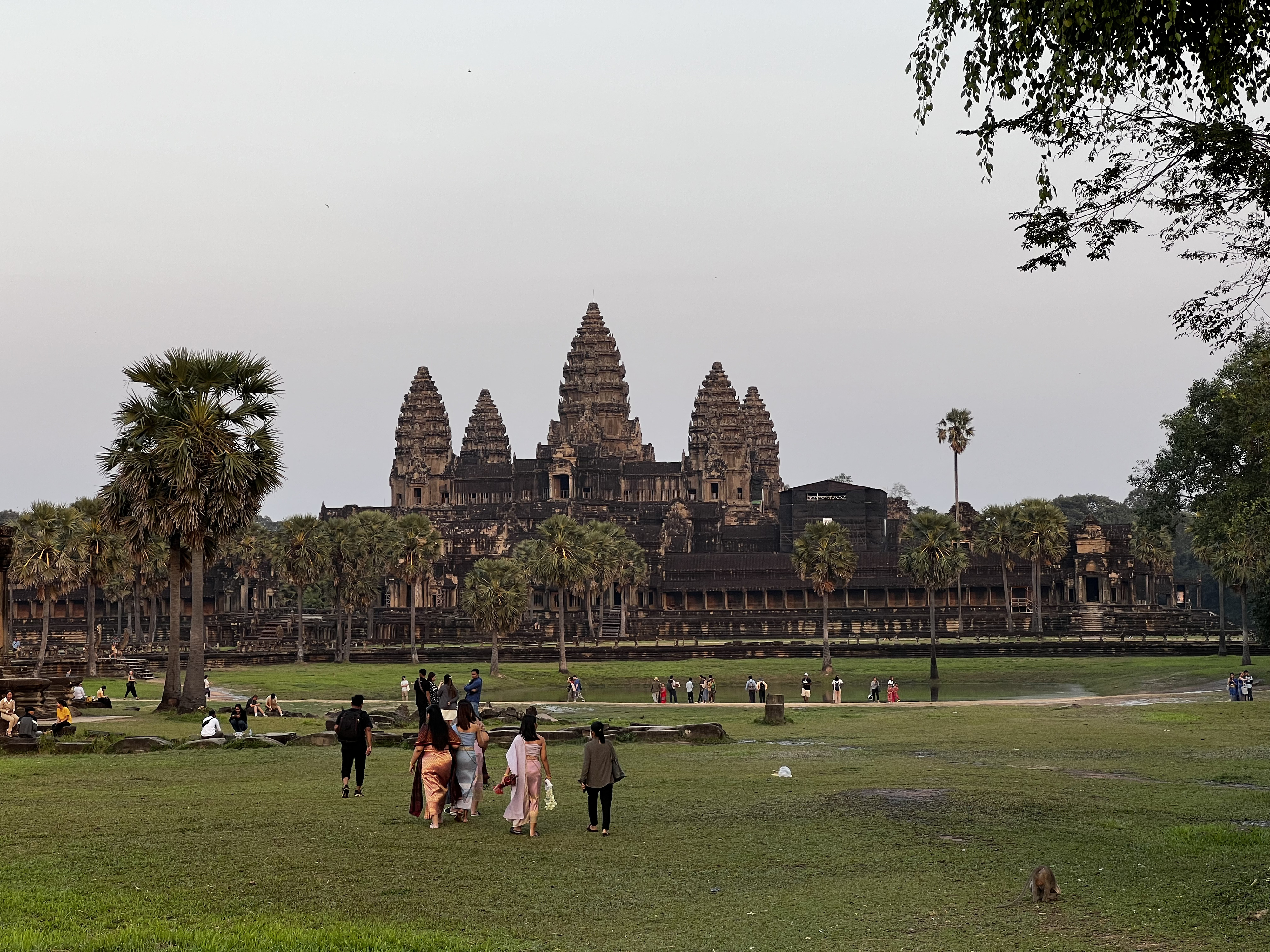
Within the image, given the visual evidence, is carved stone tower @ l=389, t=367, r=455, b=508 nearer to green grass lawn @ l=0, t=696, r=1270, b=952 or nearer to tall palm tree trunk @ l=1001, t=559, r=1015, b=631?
tall palm tree trunk @ l=1001, t=559, r=1015, b=631

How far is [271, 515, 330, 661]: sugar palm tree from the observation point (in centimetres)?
7550

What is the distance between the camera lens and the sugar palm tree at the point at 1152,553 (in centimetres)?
10050

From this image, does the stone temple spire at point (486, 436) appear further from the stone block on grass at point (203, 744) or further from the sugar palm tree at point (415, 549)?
the stone block on grass at point (203, 744)

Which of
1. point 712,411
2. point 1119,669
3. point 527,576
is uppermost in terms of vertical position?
point 712,411

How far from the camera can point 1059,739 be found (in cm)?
2773

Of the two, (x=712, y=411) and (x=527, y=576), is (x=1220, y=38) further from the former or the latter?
(x=712, y=411)

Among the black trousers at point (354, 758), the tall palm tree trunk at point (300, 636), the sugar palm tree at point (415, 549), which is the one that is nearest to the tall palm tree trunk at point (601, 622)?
the sugar palm tree at point (415, 549)

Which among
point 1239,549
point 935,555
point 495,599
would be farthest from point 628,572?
point 1239,549

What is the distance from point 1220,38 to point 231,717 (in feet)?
75.4

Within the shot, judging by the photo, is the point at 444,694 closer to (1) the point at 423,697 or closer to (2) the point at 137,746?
(2) the point at 137,746

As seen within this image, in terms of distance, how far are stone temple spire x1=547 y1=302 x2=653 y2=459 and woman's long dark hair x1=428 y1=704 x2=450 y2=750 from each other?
148 metres

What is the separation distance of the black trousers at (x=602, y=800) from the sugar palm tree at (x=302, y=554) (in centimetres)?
6203

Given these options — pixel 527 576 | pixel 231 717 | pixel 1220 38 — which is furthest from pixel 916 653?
pixel 1220 38

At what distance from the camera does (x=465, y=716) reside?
15.2 meters
